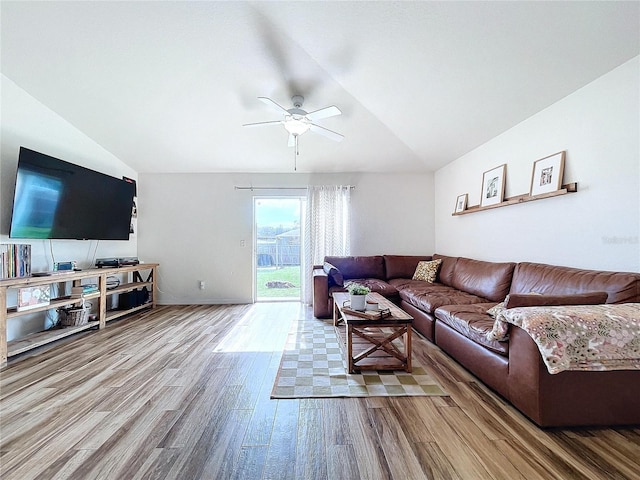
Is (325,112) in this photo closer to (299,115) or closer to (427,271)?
(299,115)

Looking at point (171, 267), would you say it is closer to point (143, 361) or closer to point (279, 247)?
point (279, 247)

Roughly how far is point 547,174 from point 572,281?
3.69 ft

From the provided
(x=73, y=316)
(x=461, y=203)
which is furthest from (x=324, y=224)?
(x=73, y=316)

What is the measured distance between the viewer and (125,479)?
1.28 metres

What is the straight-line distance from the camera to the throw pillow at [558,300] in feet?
5.94

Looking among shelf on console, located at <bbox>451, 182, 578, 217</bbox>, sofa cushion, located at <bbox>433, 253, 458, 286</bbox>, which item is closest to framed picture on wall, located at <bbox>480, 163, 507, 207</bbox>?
shelf on console, located at <bbox>451, 182, 578, 217</bbox>

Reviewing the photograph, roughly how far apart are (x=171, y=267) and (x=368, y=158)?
13.0 ft

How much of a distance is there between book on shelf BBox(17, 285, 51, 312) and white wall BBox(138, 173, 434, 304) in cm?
209

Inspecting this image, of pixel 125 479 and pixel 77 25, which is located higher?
pixel 77 25

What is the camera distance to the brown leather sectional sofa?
1593 mm

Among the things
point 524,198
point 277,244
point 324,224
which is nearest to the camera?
point 524,198

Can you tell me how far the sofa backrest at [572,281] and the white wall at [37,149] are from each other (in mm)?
5199

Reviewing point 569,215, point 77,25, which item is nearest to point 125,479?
point 77,25

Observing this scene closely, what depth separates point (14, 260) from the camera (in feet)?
Result: 8.87
